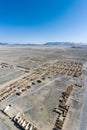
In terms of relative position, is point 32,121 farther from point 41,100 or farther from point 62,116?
point 41,100

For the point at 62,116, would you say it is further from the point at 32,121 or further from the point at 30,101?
the point at 30,101

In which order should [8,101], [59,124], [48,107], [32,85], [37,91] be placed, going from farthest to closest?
[32,85] → [37,91] → [8,101] → [48,107] → [59,124]

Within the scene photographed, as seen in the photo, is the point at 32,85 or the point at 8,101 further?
the point at 32,85

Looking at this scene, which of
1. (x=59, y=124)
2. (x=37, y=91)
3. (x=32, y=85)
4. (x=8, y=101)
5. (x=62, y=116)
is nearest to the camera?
(x=59, y=124)

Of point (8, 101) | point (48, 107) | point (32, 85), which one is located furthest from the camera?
point (32, 85)

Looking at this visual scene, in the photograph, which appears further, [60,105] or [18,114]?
[60,105]

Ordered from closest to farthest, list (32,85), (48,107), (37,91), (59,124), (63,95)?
(59,124) → (48,107) → (63,95) → (37,91) → (32,85)

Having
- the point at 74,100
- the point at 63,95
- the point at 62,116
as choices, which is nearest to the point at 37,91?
the point at 63,95

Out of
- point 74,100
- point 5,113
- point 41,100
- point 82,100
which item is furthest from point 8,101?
point 82,100
